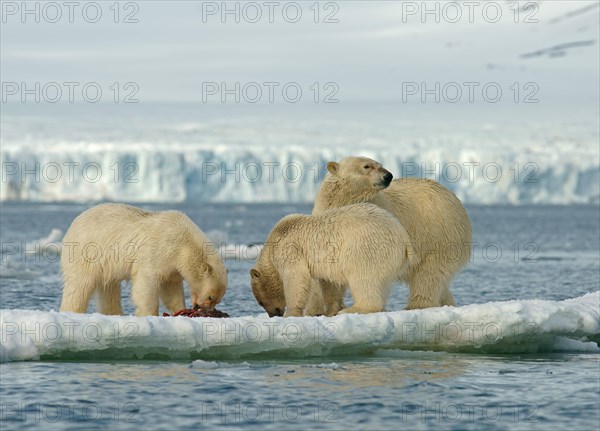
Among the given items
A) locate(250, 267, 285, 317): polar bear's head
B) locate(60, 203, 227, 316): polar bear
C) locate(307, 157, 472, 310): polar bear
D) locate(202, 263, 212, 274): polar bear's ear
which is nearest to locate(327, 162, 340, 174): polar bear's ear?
locate(307, 157, 472, 310): polar bear

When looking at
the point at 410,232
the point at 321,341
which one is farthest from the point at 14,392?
the point at 410,232

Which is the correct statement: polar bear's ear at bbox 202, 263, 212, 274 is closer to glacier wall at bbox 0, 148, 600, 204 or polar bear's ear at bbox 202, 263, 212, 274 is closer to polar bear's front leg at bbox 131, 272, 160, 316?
polar bear's front leg at bbox 131, 272, 160, 316

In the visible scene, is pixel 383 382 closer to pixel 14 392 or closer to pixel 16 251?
pixel 14 392

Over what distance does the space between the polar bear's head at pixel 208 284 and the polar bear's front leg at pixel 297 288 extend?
84 centimetres

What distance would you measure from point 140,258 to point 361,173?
9.86 ft

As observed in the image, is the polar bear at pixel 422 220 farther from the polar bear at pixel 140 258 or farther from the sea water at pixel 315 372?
the polar bear at pixel 140 258

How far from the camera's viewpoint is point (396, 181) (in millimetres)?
13758

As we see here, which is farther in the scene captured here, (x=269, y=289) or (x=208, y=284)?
(x=269, y=289)

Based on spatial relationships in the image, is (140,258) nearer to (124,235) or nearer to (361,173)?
(124,235)

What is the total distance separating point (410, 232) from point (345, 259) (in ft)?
4.20

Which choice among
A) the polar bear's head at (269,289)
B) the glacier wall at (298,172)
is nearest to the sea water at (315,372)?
the polar bear's head at (269,289)

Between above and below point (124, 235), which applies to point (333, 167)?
above

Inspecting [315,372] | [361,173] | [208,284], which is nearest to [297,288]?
[208,284]

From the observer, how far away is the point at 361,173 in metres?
13.2
